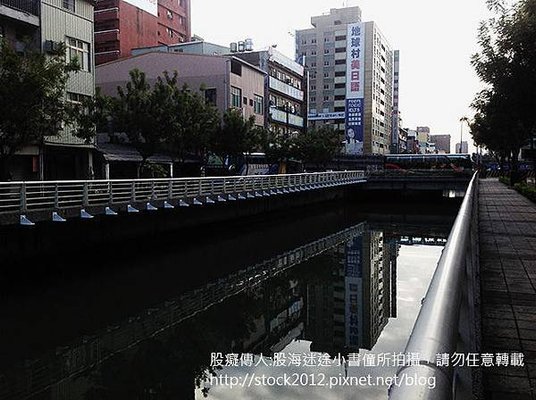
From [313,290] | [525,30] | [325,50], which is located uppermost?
[325,50]

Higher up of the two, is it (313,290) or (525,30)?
(525,30)

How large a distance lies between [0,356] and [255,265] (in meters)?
9.28

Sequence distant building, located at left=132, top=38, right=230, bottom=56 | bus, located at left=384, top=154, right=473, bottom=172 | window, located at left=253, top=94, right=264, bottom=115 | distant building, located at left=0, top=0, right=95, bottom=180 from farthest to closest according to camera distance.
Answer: bus, located at left=384, top=154, right=473, bottom=172 → distant building, located at left=132, top=38, right=230, bottom=56 → window, located at left=253, top=94, right=264, bottom=115 → distant building, located at left=0, top=0, right=95, bottom=180

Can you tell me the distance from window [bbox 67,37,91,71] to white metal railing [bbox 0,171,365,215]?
1007cm

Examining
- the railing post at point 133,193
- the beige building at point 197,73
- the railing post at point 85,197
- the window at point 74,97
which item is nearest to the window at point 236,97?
the beige building at point 197,73

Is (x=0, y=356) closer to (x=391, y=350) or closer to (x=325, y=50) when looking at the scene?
(x=391, y=350)

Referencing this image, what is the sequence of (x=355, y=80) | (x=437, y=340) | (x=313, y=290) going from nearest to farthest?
(x=437, y=340) < (x=313, y=290) < (x=355, y=80)

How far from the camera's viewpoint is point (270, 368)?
8.17 m

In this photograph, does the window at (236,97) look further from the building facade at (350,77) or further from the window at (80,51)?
the building facade at (350,77)

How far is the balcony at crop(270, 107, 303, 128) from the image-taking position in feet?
170

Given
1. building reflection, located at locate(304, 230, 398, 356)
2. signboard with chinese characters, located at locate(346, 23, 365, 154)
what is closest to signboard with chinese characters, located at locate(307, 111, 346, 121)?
signboard with chinese characters, located at locate(346, 23, 365, 154)

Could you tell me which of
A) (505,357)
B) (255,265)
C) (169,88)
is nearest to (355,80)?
(169,88)

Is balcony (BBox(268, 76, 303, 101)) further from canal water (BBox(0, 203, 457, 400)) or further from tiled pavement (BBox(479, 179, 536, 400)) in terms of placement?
tiled pavement (BBox(479, 179, 536, 400))

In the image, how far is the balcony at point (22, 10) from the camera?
70.8 feet
